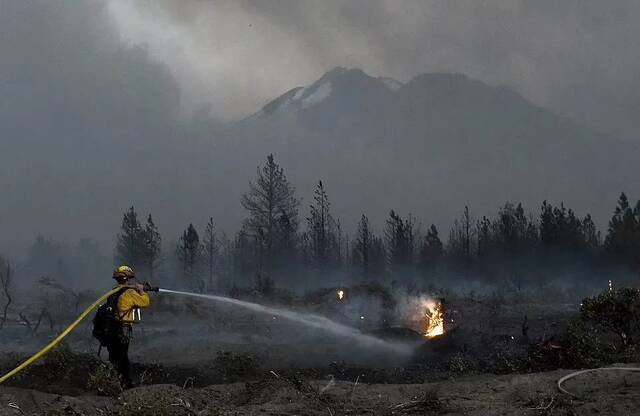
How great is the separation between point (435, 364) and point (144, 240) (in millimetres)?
48430

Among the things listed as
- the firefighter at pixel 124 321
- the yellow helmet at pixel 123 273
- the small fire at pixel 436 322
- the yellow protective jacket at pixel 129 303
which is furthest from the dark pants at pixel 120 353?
the small fire at pixel 436 322

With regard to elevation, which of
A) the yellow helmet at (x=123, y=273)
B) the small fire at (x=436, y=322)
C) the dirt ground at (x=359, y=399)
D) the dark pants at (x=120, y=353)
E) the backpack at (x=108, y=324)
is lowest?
the small fire at (x=436, y=322)

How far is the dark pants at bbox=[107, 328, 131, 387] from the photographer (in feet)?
29.7

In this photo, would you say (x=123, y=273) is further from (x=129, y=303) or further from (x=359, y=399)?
(x=359, y=399)

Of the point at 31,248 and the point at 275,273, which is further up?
the point at 31,248

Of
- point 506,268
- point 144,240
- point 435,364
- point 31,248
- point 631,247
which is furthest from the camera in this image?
point 31,248

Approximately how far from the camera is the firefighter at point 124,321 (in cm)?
905

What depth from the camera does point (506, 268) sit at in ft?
211

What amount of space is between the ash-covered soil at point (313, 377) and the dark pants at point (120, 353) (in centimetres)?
30

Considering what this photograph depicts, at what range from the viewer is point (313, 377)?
1317cm

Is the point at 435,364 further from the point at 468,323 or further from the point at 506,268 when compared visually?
the point at 506,268

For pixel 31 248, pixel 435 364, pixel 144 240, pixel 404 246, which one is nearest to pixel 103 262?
pixel 31 248

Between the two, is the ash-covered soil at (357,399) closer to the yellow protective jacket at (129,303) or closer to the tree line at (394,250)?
the yellow protective jacket at (129,303)

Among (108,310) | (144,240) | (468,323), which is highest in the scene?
(144,240)
